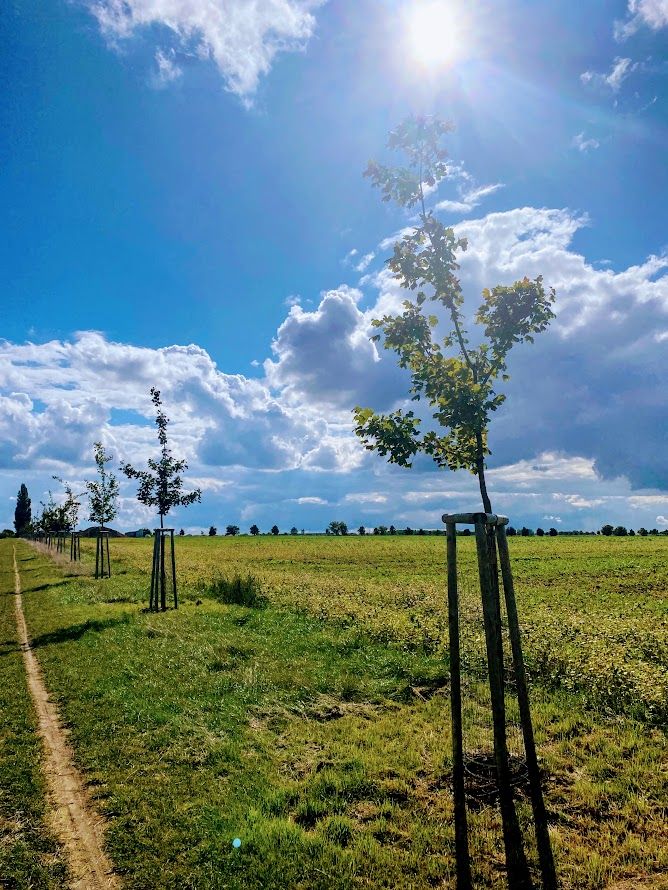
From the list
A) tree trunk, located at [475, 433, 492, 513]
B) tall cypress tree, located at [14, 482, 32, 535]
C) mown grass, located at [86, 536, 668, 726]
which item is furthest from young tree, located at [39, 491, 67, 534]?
tall cypress tree, located at [14, 482, 32, 535]

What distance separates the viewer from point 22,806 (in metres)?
6.77

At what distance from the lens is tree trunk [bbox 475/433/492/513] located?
6.57 m

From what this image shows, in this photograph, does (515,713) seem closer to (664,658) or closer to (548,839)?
(548,839)

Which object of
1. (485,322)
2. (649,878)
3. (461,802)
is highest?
(485,322)

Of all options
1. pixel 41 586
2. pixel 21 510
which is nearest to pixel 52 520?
pixel 41 586

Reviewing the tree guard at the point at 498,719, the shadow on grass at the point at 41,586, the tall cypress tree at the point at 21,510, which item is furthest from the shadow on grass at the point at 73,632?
the tall cypress tree at the point at 21,510

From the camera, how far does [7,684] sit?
11.5m

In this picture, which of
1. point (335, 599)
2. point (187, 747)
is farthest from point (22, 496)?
point (187, 747)

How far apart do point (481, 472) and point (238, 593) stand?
57.2 ft

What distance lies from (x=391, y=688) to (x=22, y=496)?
177646 mm

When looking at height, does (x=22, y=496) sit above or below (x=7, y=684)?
above

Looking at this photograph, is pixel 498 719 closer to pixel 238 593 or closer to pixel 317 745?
pixel 317 745

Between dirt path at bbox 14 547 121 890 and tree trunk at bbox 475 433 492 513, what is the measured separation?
18.5ft

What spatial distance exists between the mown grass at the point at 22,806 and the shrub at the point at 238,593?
33.3ft
